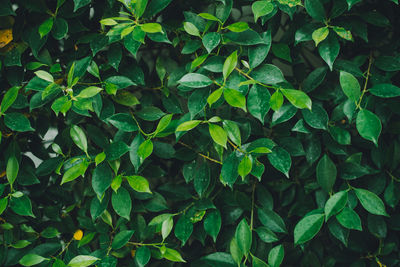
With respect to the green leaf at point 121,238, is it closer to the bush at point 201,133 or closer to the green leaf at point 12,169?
the bush at point 201,133

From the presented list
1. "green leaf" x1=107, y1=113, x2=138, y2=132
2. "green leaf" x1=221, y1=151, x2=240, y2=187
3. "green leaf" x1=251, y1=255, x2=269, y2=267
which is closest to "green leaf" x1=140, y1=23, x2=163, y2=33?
"green leaf" x1=107, y1=113, x2=138, y2=132

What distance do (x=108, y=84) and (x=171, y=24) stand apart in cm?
23

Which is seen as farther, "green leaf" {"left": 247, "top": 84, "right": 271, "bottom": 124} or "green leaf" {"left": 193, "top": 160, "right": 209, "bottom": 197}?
"green leaf" {"left": 193, "top": 160, "right": 209, "bottom": 197}

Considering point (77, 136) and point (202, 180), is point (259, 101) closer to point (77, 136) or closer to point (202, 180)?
point (202, 180)

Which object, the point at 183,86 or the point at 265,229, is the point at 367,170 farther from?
the point at 183,86

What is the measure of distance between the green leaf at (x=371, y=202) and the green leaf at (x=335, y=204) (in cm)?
5

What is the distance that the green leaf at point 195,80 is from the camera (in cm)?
84

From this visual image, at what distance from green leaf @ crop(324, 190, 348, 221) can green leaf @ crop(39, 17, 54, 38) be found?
31.3 inches

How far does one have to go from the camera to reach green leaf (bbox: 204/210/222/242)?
0.96 m

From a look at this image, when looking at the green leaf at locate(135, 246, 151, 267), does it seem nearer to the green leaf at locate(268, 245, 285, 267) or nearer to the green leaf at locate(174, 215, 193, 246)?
the green leaf at locate(174, 215, 193, 246)

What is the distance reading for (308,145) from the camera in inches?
39.0

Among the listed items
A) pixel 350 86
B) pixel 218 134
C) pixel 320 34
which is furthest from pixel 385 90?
pixel 218 134

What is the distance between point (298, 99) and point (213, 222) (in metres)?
0.38

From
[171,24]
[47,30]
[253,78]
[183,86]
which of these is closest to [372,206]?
[253,78]
